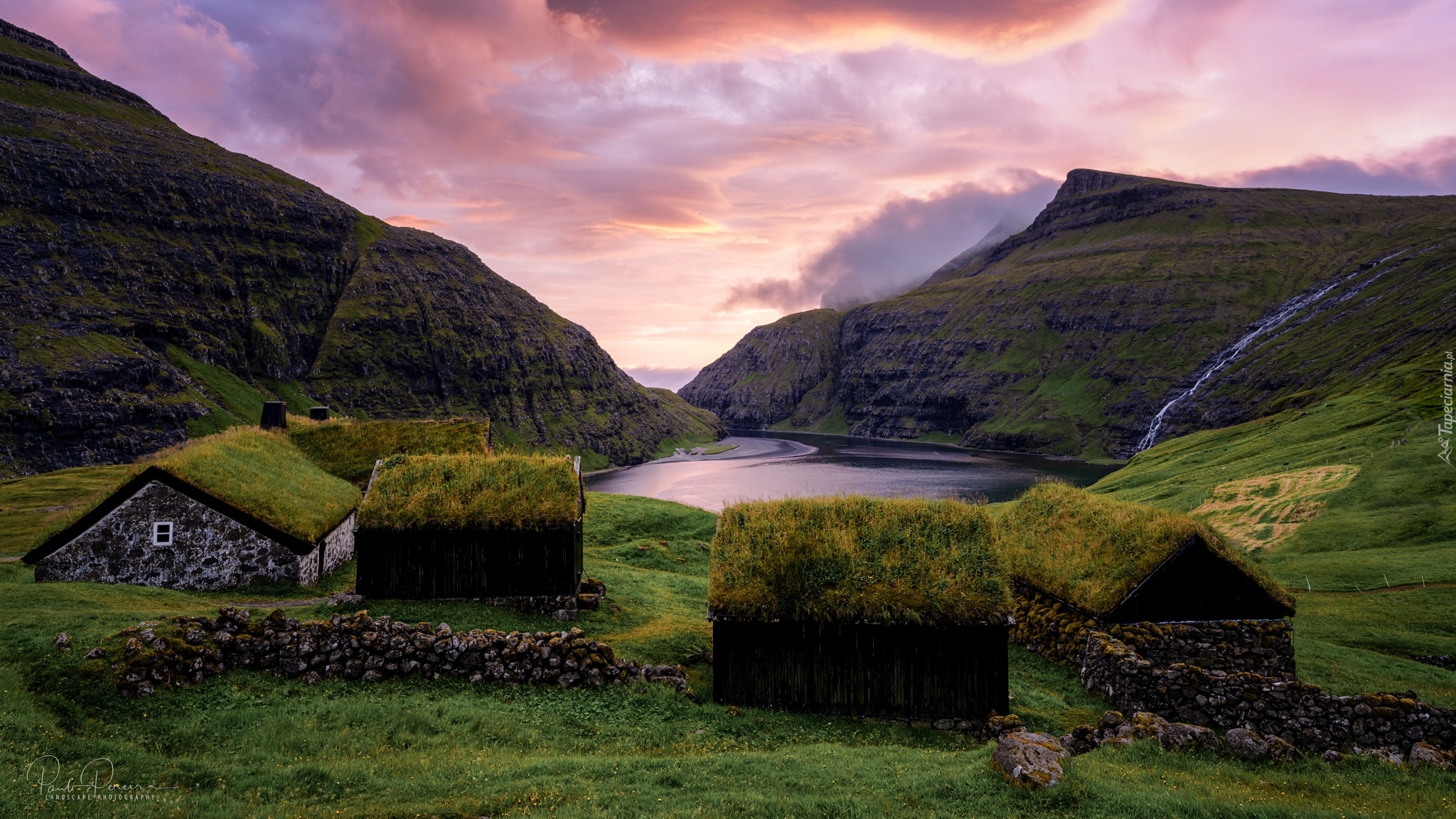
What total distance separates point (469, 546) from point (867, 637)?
17551 millimetres

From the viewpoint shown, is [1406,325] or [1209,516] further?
[1406,325]

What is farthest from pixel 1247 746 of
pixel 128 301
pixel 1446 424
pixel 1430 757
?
pixel 128 301

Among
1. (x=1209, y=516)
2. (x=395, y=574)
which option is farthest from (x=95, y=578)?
(x=1209, y=516)

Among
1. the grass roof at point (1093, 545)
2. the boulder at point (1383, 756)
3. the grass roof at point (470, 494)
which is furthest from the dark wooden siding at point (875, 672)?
the grass roof at point (470, 494)

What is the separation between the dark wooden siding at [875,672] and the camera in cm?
2120

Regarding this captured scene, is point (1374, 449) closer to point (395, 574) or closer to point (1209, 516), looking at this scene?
point (1209, 516)

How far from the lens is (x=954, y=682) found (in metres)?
21.2

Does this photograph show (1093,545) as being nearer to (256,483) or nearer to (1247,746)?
(1247,746)

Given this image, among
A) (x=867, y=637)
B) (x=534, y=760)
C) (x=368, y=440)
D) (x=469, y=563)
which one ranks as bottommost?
(x=534, y=760)

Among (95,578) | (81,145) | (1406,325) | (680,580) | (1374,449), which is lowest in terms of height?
(680,580)

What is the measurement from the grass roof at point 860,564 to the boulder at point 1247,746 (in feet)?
20.7

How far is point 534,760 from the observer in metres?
14.9

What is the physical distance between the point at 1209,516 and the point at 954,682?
2004 inches
